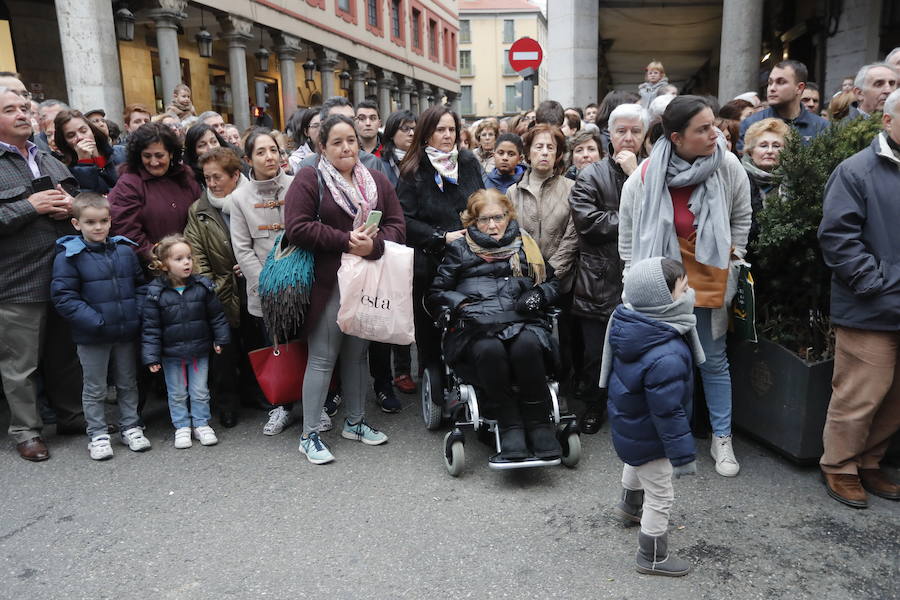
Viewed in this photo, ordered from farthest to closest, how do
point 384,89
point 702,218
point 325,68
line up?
point 384,89, point 325,68, point 702,218

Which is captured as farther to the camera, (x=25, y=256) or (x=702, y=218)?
(x=25, y=256)

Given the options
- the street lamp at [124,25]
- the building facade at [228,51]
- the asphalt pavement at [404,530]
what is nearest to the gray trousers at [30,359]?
the asphalt pavement at [404,530]

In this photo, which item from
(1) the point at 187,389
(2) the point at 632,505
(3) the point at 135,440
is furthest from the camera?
(1) the point at 187,389

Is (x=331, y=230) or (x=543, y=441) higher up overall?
(x=331, y=230)

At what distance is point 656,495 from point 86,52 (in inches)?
470

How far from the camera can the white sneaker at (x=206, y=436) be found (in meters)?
4.62

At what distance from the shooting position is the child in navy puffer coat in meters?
4.55

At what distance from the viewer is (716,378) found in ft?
13.2

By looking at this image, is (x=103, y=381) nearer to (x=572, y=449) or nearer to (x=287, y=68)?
(x=572, y=449)

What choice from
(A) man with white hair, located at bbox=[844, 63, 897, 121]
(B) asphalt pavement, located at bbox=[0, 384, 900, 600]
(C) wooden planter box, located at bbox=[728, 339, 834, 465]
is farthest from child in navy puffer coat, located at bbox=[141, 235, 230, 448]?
(A) man with white hair, located at bbox=[844, 63, 897, 121]

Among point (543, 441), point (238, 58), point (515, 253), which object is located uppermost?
point (238, 58)

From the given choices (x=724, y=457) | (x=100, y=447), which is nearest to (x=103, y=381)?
(x=100, y=447)

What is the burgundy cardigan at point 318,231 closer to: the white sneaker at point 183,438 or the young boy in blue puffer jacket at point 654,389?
the white sneaker at point 183,438

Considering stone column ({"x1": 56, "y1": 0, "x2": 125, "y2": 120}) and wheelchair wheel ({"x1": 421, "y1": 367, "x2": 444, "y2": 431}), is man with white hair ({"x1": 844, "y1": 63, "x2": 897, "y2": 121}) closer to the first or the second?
wheelchair wheel ({"x1": 421, "y1": 367, "x2": 444, "y2": 431})
